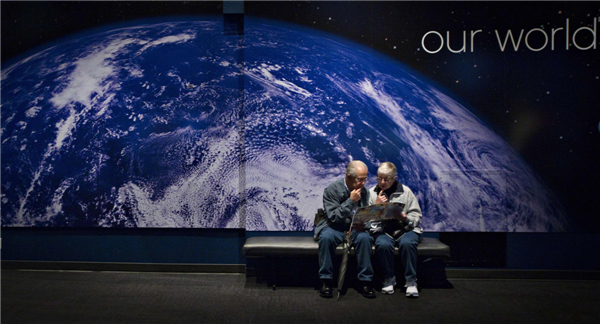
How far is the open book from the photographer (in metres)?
3.86

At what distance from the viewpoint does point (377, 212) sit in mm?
3895

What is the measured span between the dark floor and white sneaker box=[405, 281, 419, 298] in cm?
6

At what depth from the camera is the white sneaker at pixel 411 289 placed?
391 centimetres

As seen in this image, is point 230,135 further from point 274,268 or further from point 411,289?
point 411,289

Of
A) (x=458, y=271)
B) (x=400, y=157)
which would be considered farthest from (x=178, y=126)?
(x=458, y=271)

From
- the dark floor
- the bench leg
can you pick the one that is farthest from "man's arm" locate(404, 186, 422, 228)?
the bench leg

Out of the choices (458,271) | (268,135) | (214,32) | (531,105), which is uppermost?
(214,32)

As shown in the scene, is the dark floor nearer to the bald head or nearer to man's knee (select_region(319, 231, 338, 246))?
man's knee (select_region(319, 231, 338, 246))

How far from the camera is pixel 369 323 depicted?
331 centimetres

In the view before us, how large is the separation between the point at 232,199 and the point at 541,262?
3.24m

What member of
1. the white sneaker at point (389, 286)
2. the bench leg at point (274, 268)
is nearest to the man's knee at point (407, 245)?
the white sneaker at point (389, 286)

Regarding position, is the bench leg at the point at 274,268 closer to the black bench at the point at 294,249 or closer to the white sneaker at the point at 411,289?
the black bench at the point at 294,249

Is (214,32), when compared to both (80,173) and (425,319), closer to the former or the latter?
(80,173)

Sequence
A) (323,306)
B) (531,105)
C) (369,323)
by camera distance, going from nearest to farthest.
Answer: (369,323) → (323,306) → (531,105)
